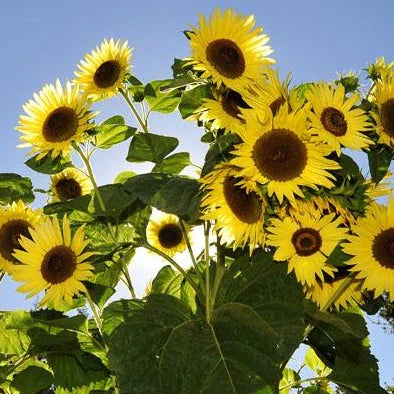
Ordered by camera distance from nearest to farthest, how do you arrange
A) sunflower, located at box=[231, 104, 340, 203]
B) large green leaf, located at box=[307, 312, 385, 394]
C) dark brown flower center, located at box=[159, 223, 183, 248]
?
sunflower, located at box=[231, 104, 340, 203]
large green leaf, located at box=[307, 312, 385, 394]
dark brown flower center, located at box=[159, 223, 183, 248]

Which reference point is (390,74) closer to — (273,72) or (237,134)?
(273,72)

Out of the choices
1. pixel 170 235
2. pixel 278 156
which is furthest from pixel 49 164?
pixel 278 156

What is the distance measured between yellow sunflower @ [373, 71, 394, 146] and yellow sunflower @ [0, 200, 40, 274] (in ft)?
3.79

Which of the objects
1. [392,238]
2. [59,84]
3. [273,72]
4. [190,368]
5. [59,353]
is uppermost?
[59,84]

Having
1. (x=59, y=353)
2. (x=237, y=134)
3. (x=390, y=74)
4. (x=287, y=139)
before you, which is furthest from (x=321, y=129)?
(x=59, y=353)

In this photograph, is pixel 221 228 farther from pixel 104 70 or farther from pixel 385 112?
pixel 104 70

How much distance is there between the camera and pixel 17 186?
2.47m

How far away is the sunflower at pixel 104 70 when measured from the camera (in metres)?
2.34

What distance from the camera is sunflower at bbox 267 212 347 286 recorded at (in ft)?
5.42

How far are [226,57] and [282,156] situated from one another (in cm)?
45

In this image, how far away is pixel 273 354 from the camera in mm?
1590

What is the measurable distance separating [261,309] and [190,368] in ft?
0.93

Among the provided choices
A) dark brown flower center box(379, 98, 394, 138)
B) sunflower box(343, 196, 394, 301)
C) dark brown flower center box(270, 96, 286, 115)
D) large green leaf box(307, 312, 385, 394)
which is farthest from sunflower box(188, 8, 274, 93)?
large green leaf box(307, 312, 385, 394)

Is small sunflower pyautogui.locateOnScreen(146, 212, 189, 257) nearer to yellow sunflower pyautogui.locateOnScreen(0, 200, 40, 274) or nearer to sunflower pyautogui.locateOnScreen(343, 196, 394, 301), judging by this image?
yellow sunflower pyautogui.locateOnScreen(0, 200, 40, 274)
